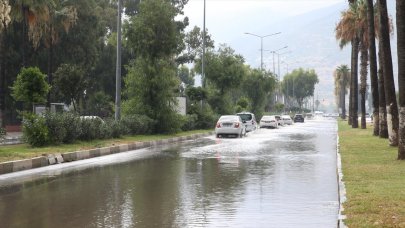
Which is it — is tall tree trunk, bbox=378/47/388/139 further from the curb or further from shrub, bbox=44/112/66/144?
shrub, bbox=44/112/66/144

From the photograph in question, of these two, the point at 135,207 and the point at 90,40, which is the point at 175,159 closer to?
the point at 135,207

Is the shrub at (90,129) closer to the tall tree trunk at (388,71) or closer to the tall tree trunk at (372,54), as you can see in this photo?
the tall tree trunk at (388,71)

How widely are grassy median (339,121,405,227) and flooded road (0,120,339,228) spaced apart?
0.39m

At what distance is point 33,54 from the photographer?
168ft

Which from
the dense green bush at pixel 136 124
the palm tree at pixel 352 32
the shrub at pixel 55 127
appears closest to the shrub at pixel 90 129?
the shrub at pixel 55 127

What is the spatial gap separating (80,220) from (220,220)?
219cm

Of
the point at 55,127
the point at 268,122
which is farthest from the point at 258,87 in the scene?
the point at 55,127

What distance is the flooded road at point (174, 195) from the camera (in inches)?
359

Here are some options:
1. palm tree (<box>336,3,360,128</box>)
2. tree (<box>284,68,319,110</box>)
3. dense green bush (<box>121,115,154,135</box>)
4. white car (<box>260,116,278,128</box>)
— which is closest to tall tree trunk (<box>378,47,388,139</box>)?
dense green bush (<box>121,115,154,135</box>)

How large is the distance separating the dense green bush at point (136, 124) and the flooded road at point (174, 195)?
1408 centimetres

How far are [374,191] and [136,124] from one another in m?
24.5

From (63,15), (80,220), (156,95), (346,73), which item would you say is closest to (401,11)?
(80,220)

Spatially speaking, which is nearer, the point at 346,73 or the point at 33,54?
the point at 33,54

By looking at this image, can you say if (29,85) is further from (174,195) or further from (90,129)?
(174,195)
